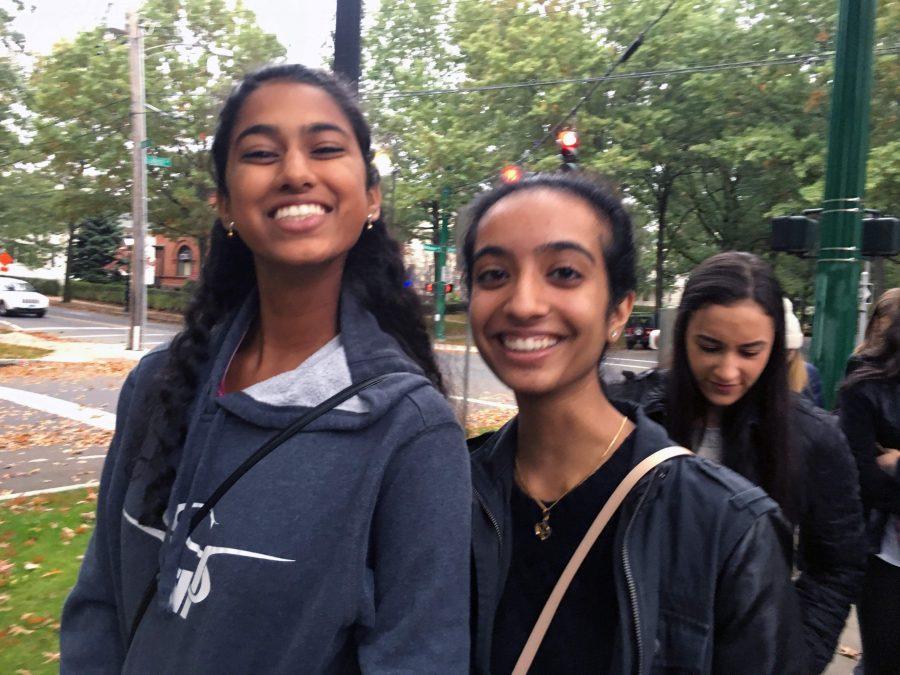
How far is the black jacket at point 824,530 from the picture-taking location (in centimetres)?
205

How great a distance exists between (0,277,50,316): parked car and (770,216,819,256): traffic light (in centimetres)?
3340

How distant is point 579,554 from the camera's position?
4.60 feet

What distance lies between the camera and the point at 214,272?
5.74 feet

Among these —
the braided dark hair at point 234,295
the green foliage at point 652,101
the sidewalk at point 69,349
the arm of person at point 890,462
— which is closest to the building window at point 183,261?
the sidewalk at point 69,349

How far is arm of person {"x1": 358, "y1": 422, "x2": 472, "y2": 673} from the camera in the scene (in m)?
1.23

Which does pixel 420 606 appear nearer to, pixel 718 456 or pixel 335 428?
pixel 335 428

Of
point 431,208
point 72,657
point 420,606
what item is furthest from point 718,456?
point 431,208

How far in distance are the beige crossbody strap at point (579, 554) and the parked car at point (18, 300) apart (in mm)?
36043

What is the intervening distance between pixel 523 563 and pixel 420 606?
0.31 meters

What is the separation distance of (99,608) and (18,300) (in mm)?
A: 35647

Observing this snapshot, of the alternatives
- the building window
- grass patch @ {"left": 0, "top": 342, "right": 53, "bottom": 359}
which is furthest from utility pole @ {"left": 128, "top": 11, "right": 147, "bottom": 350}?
the building window

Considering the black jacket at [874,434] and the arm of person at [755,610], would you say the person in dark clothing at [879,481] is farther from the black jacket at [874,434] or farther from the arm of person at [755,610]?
the arm of person at [755,610]

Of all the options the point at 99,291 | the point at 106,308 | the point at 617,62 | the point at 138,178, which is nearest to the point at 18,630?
the point at 617,62

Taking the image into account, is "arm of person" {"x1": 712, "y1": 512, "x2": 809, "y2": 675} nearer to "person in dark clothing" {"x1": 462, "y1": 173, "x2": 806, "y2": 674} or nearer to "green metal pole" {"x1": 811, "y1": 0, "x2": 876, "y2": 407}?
"person in dark clothing" {"x1": 462, "y1": 173, "x2": 806, "y2": 674}
